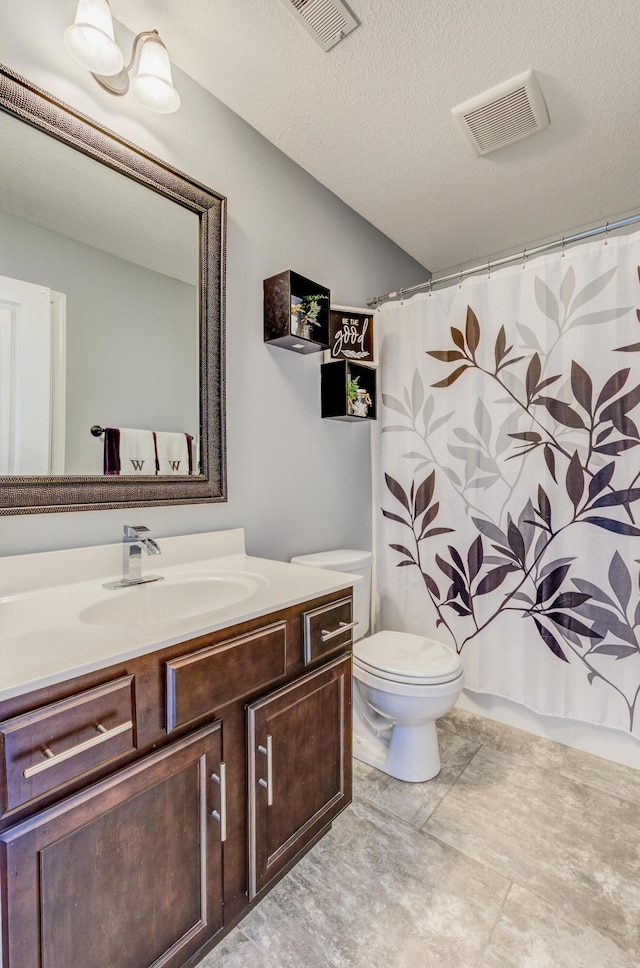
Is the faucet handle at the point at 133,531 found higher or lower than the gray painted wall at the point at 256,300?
lower

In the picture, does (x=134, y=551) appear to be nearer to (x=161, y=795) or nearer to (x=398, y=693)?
(x=161, y=795)

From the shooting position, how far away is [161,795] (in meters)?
0.90

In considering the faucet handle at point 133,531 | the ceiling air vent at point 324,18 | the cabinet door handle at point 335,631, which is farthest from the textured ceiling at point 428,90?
the cabinet door handle at point 335,631

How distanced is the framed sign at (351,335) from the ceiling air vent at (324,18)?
0.90 m

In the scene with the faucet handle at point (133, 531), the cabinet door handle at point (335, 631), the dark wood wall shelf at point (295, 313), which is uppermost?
the dark wood wall shelf at point (295, 313)

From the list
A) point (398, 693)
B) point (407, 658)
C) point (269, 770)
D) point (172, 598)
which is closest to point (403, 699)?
point (398, 693)

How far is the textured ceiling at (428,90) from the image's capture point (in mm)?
1313

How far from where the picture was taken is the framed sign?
2102mm

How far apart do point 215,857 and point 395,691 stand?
0.77 meters

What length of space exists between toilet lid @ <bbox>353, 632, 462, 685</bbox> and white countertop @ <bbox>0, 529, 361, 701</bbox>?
49 centimetres

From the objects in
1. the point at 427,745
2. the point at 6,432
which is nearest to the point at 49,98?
the point at 6,432

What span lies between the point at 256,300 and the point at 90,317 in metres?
0.66

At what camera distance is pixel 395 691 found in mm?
1586

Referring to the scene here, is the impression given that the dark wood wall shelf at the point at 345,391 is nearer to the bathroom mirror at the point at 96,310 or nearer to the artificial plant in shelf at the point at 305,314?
the artificial plant in shelf at the point at 305,314
